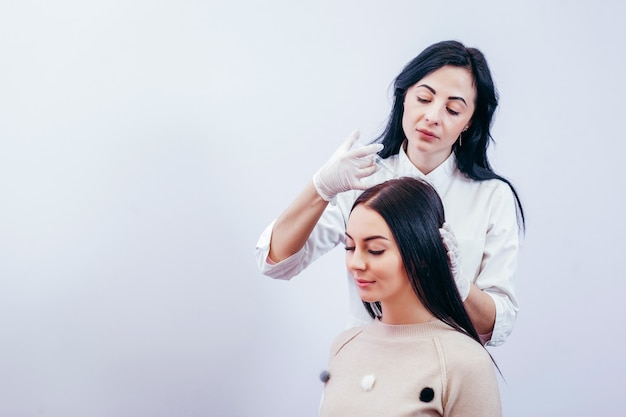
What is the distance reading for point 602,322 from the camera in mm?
2457

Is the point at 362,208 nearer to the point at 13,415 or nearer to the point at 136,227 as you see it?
the point at 136,227

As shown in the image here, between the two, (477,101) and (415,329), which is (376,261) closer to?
(415,329)

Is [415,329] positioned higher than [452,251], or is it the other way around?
[452,251]

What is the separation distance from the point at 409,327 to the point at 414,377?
109mm

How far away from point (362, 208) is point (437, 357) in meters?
0.30

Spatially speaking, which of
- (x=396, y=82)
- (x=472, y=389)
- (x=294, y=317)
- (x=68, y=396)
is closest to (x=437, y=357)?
(x=472, y=389)

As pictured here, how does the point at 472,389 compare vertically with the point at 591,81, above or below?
below

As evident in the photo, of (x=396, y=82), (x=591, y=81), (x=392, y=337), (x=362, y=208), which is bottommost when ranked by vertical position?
(x=392, y=337)

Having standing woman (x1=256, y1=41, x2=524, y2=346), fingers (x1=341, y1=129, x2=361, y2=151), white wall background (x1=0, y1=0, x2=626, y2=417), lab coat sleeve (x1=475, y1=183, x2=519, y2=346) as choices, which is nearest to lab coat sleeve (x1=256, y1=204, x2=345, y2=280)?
standing woman (x1=256, y1=41, x2=524, y2=346)

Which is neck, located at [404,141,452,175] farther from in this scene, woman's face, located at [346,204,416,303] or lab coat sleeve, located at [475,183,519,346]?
woman's face, located at [346,204,416,303]

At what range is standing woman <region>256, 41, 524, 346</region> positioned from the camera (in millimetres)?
1554

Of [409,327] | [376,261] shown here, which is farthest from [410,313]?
[376,261]

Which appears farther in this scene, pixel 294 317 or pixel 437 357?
pixel 294 317

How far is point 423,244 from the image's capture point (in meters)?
1.38
